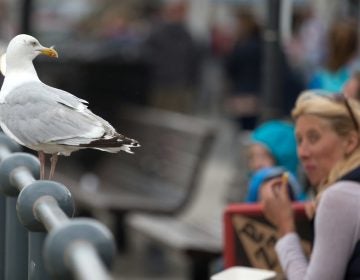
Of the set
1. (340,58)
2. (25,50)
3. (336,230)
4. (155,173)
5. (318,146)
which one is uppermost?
(25,50)

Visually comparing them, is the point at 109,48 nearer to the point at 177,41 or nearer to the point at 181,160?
the point at 177,41

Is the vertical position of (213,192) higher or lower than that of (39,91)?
lower

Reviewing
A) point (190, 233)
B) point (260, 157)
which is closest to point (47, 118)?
point (260, 157)

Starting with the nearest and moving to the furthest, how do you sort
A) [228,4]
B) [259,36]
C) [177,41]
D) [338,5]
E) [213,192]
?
[213,192], [259,36], [177,41], [338,5], [228,4]

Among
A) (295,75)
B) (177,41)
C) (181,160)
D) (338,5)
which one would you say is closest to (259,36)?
(177,41)

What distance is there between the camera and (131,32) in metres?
20.4

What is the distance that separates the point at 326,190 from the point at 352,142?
373 mm

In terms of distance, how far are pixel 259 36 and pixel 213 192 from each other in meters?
2.51

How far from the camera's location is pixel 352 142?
163 inches

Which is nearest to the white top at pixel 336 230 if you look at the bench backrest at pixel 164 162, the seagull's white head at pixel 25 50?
the seagull's white head at pixel 25 50

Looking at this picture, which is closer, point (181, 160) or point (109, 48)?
point (181, 160)

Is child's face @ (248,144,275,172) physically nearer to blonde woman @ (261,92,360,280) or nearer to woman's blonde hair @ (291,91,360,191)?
blonde woman @ (261,92,360,280)

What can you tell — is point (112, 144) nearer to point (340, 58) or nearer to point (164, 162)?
point (164, 162)

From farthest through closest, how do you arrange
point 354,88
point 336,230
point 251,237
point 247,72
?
point 247,72 → point 354,88 → point 251,237 → point 336,230
